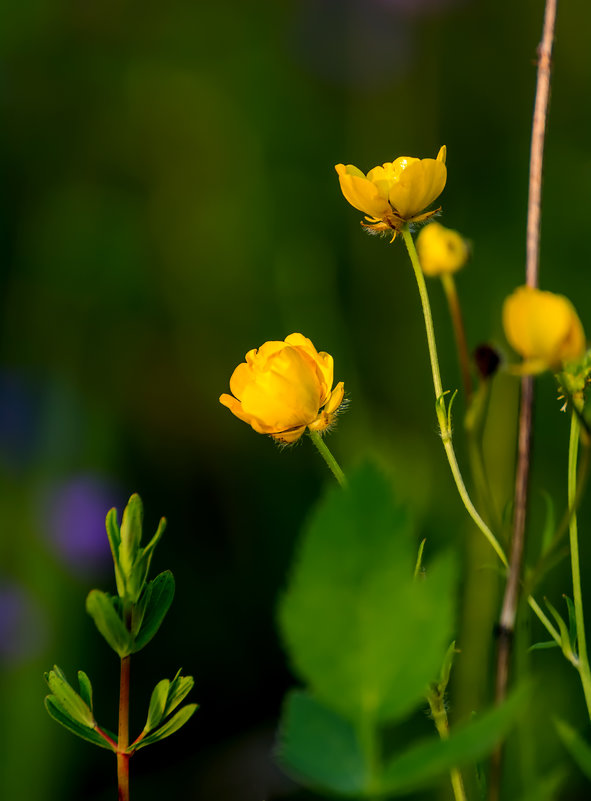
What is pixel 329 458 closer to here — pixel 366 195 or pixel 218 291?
pixel 366 195

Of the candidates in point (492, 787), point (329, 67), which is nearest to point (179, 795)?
point (492, 787)

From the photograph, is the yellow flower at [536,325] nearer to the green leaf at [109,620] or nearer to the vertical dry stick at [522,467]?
the vertical dry stick at [522,467]

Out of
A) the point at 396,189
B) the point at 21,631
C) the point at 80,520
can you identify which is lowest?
the point at 21,631

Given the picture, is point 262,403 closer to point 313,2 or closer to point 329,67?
point 329,67

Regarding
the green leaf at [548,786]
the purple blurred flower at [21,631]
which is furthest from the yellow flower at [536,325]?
the purple blurred flower at [21,631]

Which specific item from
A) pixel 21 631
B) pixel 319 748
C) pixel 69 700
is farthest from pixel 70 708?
pixel 21 631
